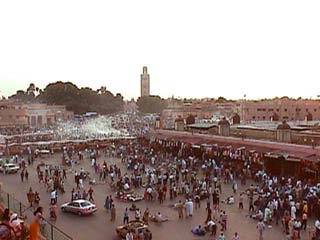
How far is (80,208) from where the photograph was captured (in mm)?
20562

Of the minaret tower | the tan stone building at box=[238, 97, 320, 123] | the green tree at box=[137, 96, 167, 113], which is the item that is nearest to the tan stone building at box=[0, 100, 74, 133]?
the green tree at box=[137, 96, 167, 113]

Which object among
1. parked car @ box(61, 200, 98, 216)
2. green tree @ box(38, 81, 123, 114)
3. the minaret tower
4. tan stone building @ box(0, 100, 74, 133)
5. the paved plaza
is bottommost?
the paved plaza

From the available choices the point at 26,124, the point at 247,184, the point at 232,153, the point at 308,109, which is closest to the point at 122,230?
the point at 247,184

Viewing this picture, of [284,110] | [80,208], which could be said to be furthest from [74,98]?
[80,208]

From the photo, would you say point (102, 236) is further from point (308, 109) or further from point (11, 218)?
point (308, 109)

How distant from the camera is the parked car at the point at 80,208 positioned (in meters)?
20.5

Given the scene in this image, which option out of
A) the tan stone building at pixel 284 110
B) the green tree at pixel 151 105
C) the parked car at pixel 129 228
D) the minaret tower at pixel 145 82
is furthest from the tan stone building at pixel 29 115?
the minaret tower at pixel 145 82

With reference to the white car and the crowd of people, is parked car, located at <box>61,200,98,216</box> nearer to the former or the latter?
the crowd of people

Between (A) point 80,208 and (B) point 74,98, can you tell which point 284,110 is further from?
(A) point 80,208

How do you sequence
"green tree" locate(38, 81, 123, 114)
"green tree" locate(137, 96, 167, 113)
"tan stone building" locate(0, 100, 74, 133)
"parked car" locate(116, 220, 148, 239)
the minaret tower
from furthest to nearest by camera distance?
the minaret tower, "green tree" locate(137, 96, 167, 113), "green tree" locate(38, 81, 123, 114), "tan stone building" locate(0, 100, 74, 133), "parked car" locate(116, 220, 148, 239)

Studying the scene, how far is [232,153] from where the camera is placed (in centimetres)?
3162

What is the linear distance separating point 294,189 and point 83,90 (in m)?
79.2

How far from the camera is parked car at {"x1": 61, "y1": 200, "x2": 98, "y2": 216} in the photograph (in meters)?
20.5

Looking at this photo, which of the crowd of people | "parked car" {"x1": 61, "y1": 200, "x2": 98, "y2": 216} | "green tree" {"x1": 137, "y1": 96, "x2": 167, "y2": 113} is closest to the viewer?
the crowd of people
